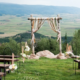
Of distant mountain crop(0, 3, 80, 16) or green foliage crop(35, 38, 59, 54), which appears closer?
green foliage crop(35, 38, 59, 54)

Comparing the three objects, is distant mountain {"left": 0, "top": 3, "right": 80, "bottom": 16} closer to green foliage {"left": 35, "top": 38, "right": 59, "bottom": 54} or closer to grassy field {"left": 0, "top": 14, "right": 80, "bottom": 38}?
A: grassy field {"left": 0, "top": 14, "right": 80, "bottom": 38}

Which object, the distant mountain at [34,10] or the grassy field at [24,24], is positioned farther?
the distant mountain at [34,10]

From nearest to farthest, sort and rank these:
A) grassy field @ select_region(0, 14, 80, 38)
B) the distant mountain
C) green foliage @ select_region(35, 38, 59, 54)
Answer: green foliage @ select_region(35, 38, 59, 54) < grassy field @ select_region(0, 14, 80, 38) < the distant mountain

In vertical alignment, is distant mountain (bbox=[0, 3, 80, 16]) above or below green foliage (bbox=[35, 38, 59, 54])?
above

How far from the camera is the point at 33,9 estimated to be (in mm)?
74562

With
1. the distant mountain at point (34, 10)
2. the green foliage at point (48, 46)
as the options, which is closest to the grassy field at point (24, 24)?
the distant mountain at point (34, 10)

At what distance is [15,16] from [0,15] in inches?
245

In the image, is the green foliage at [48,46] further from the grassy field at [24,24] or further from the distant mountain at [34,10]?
the distant mountain at [34,10]

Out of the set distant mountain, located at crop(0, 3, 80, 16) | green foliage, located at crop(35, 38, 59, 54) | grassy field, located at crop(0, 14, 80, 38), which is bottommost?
green foliage, located at crop(35, 38, 59, 54)

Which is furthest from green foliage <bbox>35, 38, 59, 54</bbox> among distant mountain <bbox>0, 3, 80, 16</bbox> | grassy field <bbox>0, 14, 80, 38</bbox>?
distant mountain <bbox>0, 3, 80, 16</bbox>

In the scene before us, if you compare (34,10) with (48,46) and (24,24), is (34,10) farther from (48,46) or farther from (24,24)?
(48,46)

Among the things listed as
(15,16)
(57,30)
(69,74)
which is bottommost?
A: (69,74)

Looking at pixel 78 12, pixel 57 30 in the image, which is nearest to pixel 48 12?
pixel 78 12

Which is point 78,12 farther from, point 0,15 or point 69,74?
point 69,74
